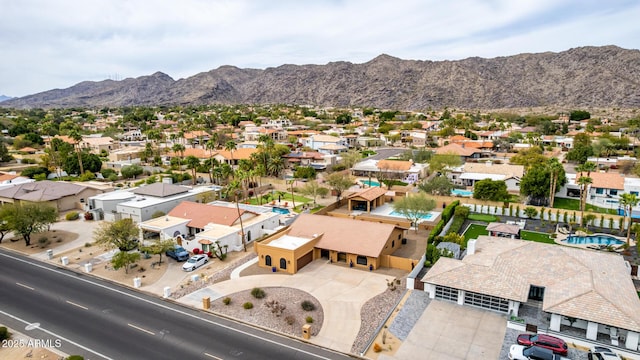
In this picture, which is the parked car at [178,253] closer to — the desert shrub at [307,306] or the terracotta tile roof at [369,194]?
the desert shrub at [307,306]

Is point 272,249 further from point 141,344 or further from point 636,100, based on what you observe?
point 636,100

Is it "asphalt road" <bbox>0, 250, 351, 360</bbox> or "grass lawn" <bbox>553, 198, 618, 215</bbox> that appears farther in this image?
"grass lawn" <bbox>553, 198, 618, 215</bbox>

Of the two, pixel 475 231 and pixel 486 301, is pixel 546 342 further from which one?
pixel 475 231

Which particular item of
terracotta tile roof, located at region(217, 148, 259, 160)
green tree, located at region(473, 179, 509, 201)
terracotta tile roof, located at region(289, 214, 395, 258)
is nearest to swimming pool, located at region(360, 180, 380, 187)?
green tree, located at region(473, 179, 509, 201)

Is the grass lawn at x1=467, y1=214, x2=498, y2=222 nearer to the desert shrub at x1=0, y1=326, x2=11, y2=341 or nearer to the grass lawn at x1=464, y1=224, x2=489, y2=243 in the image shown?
the grass lawn at x1=464, y1=224, x2=489, y2=243

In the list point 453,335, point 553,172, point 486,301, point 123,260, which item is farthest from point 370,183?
point 453,335
